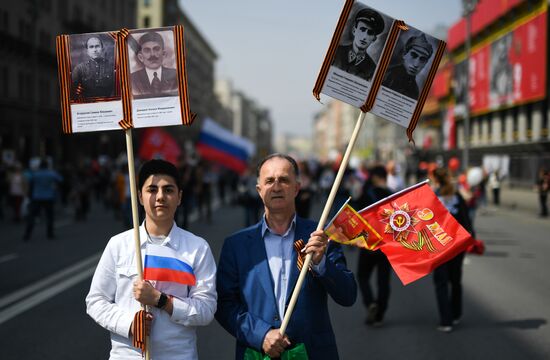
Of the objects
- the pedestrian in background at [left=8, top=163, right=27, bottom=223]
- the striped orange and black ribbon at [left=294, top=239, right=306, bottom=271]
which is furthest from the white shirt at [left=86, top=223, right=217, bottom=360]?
the pedestrian in background at [left=8, top=163, right=27, bottom=223]

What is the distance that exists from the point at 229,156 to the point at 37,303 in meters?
8.83

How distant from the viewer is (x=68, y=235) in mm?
16781

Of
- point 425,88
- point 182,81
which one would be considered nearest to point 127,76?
point 182,81

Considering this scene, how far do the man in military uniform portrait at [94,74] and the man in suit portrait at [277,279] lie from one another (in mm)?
896

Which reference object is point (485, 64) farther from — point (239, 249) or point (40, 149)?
point (239, 249)

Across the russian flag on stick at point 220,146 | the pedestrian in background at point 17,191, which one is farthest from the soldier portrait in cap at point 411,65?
the pedestrian in background at point 17,191

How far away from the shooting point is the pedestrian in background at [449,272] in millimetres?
7500

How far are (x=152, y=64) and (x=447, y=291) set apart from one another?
5.06 metres

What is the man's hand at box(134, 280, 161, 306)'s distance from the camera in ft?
10.4

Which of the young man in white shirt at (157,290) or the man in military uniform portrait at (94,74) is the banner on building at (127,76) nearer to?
the man in military uniform portrait at (94,74)

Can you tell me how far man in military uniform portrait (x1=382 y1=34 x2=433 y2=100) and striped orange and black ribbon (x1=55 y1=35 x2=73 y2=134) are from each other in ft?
5.32

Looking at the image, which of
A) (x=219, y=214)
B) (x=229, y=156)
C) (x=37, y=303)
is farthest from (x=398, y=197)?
(x=219, y=214)

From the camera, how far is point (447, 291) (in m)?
7.63

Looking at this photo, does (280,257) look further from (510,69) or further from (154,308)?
(510,69)
